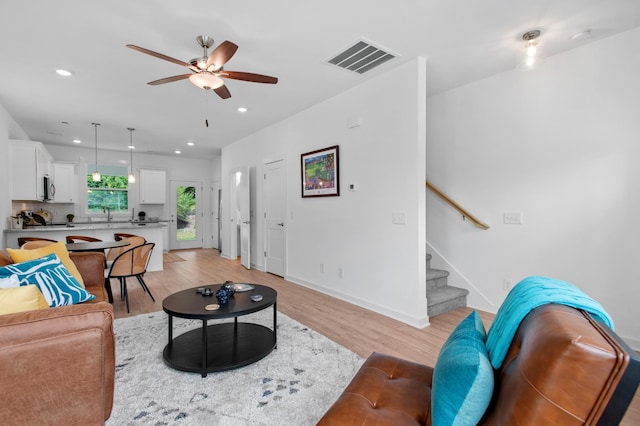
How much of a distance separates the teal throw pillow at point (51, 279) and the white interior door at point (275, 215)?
3181mm

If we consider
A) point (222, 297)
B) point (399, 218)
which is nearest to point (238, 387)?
point (222, 297)

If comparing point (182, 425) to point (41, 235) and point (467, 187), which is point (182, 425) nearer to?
point (467, 187)

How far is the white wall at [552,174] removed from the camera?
2768 millimetres

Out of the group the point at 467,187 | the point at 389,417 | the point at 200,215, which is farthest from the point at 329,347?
the point at 200,215

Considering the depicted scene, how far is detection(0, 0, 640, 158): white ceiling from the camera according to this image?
2.39m

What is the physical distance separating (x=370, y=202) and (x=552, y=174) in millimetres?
1884

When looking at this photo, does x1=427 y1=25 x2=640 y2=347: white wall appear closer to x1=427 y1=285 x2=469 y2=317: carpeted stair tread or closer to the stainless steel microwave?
x1=427 y1=285 x2=469 y2=317: carpeted stair tread

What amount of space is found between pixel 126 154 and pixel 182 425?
8403 millimetres

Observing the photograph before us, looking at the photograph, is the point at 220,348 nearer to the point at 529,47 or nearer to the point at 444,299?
the point at 444,299

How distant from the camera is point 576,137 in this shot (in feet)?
9.91

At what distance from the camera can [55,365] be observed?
117 centimetres

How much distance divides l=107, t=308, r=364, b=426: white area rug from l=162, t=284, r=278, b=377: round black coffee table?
65mm

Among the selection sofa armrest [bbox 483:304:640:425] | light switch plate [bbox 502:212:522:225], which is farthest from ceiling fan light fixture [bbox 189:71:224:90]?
light switch plate [bbox 502:212:522:225]

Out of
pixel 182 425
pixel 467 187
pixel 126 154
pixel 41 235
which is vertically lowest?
pixel 182 425
